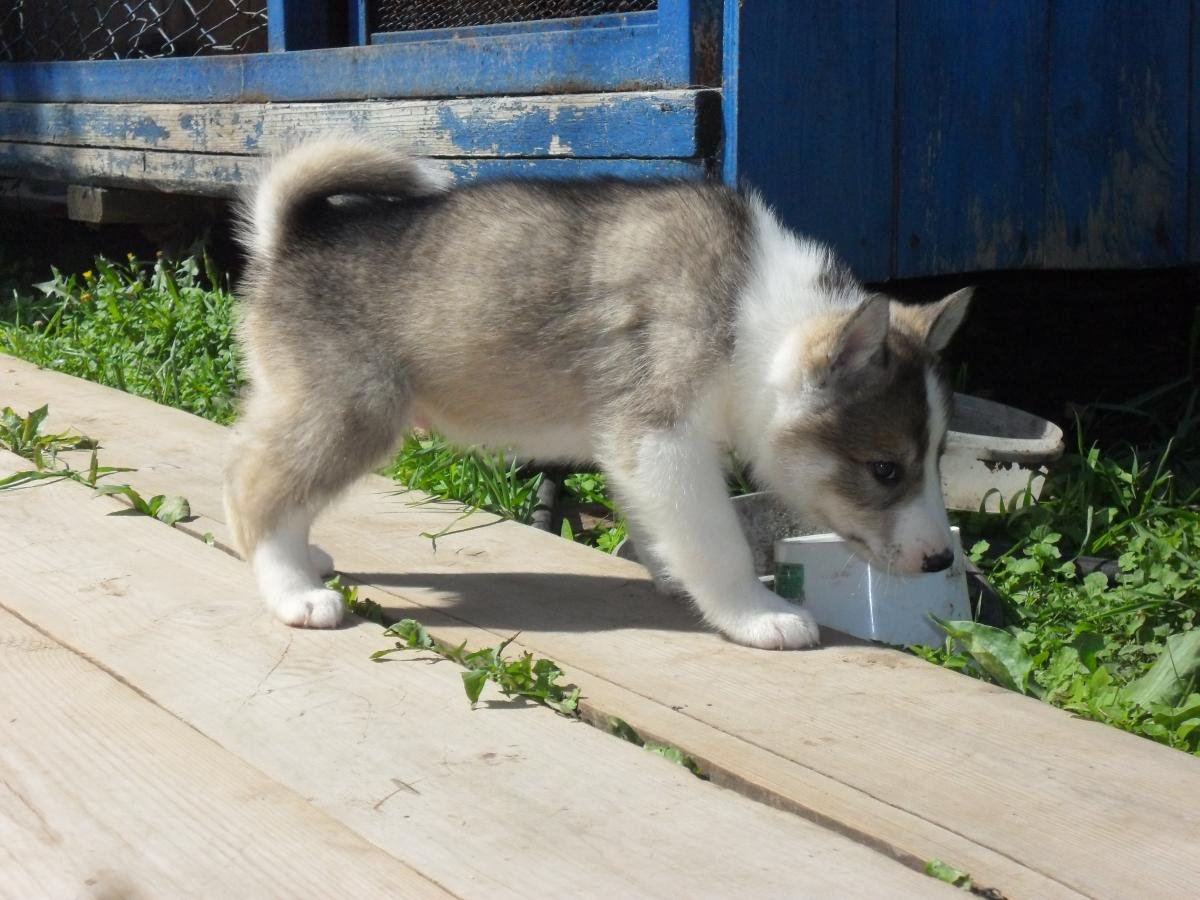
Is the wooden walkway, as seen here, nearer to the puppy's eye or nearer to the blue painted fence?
the puppy's eye

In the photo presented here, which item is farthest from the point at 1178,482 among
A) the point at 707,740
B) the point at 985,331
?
the point at 707,740

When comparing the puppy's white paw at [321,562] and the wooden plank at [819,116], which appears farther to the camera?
the wooden plank at [819,116]

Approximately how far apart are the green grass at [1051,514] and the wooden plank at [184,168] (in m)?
0.45

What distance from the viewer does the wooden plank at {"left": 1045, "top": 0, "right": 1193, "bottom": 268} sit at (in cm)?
459

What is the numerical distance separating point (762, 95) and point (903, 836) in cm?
231

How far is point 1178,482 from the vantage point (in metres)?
4.19

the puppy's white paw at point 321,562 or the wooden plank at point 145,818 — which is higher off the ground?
the wooden plank at point 145,818

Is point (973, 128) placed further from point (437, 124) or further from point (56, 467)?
point (56, 467)

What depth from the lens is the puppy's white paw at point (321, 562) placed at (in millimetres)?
3203

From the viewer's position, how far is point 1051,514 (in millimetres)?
3855

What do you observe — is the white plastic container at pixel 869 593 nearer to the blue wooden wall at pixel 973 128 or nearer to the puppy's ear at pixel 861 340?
the puppy's ear at pixel 861 340

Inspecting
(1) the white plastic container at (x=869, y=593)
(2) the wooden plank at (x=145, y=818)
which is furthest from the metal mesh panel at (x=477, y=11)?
(2) the wooden plank at (x=145, y=818)

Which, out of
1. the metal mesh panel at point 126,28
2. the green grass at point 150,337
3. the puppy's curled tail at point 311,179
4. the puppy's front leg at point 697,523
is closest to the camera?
the puppy's front leg at point 697,523

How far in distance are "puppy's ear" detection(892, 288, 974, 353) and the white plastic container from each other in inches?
17.0
